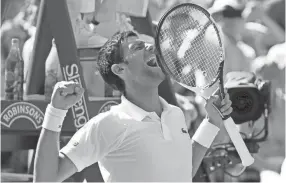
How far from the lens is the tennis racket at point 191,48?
2652mm

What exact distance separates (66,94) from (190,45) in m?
0.66

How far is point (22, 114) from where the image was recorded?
3850 mm

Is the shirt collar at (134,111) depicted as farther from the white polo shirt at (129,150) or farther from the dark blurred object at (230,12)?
the dark blurred object at (230,12)

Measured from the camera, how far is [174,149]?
249 centimetres

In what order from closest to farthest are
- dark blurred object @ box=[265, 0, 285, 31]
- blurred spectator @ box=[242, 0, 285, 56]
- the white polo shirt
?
1. the white polo shirt
2. blurred spectator @ box=[242, 0, 285, 56]
3. dark blurred object @ box=[265, 0, 285, 31]

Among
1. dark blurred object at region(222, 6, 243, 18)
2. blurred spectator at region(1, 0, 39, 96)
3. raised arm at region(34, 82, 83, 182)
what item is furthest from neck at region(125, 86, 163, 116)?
dark blurred object at region(222, 6, 243, 18)

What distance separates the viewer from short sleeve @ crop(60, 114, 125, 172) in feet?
7.95

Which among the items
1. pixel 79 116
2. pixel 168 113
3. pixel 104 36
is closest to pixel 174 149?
pixel 168 113

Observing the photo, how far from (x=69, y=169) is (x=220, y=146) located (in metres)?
2.23

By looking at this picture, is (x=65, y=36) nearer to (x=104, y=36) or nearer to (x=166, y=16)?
(x=104, y=36)

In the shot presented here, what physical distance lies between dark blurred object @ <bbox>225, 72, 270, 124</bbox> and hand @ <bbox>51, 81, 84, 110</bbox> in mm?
1831

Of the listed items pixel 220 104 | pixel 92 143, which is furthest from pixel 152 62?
pixel 92 143

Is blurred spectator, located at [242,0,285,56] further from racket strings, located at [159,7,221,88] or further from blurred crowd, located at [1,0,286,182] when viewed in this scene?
racket strings, located at [159,7,221,88]

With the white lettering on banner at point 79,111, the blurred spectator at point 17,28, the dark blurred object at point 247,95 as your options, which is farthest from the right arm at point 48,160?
the blurred spectator at point 17,28
